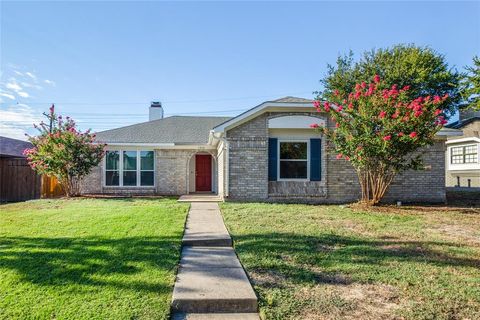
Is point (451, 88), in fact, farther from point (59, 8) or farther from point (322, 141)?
point (59, 8)

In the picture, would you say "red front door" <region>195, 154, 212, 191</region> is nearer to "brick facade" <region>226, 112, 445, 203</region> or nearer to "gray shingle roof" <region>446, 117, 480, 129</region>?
"brick facade" <region>226, 112, 445, 203</region>

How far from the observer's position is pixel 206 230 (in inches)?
262

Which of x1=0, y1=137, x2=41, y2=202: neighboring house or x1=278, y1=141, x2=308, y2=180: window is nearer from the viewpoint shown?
x1=278, y1=141, x2=308, y2=180: window

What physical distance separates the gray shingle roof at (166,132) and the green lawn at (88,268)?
9.06 metres

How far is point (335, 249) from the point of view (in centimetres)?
534

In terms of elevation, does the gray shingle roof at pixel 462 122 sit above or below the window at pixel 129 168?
above

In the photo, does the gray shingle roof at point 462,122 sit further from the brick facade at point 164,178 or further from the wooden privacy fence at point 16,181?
the wooden privacy fence at point 16,181

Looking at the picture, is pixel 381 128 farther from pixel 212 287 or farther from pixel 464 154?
pixel 464 154

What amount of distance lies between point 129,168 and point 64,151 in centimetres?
338

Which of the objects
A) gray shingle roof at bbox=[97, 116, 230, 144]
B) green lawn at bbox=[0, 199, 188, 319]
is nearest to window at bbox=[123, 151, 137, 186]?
gray shingle roof at bbox=[97, 116, 230, 144]

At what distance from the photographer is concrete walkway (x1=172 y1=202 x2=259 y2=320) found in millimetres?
3289

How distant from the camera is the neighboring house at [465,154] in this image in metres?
24.2

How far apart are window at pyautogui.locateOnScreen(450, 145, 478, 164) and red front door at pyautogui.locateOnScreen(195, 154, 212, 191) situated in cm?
2079

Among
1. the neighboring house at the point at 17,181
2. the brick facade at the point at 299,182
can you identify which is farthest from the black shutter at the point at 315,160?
the neighboring house at the point at 17,181
